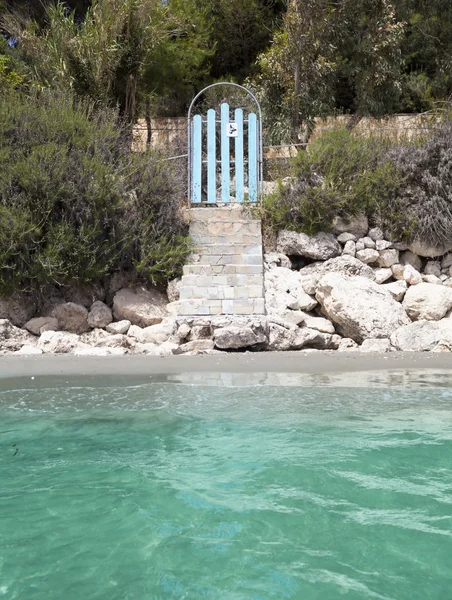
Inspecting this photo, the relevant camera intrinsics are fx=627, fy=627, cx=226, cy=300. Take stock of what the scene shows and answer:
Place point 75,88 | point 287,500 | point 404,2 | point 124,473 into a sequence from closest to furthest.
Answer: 1. point 287,500
2. point 124,473
3. point 75,88
4. point 404,2

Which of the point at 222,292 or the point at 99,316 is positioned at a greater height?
the point at 222,292

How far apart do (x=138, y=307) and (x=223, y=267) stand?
1.35 m

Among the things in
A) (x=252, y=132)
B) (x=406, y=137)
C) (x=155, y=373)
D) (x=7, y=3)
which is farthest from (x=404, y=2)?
(x=155, y=373)

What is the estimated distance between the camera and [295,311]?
831 cm

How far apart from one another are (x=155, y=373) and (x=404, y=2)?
13.4m

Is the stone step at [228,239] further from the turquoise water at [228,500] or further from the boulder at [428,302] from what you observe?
the turquoise water at [228,500]

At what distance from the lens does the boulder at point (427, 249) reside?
9.44m

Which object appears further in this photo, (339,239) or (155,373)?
(339,239)

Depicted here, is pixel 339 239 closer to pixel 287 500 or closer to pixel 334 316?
pixel 334 316

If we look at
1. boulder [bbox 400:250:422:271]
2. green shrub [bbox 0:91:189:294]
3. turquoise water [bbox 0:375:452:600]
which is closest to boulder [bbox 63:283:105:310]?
green shrub [bbox 0:91:189:294]

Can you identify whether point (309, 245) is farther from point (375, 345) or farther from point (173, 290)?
point (375, 345)

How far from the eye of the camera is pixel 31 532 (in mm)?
2545

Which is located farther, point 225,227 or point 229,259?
point 225,227

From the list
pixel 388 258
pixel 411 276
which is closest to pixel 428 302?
pixel 411 276
